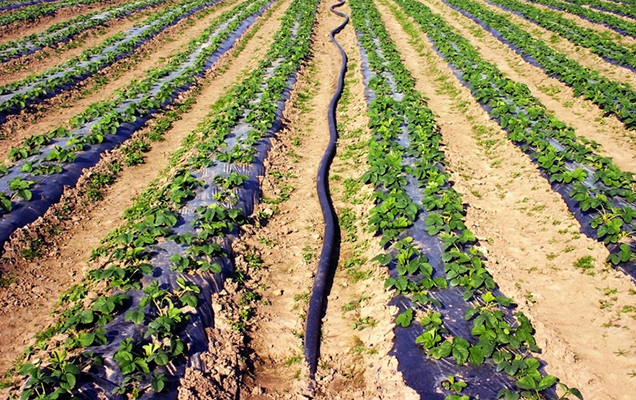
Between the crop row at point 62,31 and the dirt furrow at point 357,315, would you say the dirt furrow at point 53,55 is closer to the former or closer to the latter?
the crop row at point 62,31

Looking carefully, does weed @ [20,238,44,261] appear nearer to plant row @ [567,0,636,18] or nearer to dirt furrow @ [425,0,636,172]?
dirt furrow @ [425,0,636,172]

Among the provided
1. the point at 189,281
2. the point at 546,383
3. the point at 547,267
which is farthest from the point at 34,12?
the point at 546,383

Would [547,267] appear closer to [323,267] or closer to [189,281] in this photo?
[323,267]

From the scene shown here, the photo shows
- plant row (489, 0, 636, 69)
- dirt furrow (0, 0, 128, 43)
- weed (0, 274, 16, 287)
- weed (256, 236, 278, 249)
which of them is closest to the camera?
weed (0, 274, 16, 287)

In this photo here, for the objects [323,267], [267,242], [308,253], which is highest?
[323,267]

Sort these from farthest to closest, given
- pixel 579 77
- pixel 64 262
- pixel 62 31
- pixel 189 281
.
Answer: pixel 62 31, pixel 579 77, pixel 64 262, pixel 189 281

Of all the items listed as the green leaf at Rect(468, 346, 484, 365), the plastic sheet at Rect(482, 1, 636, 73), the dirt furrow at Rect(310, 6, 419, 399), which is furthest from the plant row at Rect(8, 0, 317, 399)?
the plastic sheet at Rect(482, 1, 636, 73)

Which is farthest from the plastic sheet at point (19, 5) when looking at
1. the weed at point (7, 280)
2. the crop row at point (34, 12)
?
the weed at point (7, 280)
